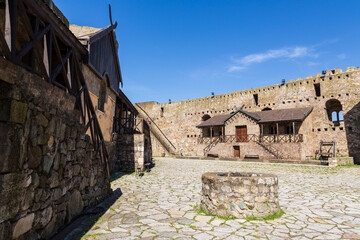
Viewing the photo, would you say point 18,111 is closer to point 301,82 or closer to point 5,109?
point 5,109

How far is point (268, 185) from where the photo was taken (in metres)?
4.79

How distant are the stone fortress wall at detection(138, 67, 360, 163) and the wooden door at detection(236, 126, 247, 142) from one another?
3.91 m

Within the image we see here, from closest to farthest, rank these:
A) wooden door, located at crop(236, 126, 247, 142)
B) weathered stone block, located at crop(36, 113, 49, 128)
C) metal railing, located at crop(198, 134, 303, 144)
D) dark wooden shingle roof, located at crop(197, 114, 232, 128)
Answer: weathered stone block, located at crop(36, 113, 49, 128)
metal railing, located at crop(198, 134, 303, 144)
wooden door, located at crop(236, 126, 247, 142)
dark wooden shingle roof, located at crop(197, 114, 232, 128)

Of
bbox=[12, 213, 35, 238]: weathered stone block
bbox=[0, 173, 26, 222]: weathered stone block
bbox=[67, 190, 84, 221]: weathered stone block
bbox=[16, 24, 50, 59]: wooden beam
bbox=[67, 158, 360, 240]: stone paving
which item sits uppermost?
bbox=[16, 24, 50, 59]: wooden beam

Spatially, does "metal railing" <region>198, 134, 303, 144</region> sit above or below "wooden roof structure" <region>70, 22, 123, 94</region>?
below

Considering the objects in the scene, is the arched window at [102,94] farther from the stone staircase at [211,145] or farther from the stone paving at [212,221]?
the stone staircase at [211,145]

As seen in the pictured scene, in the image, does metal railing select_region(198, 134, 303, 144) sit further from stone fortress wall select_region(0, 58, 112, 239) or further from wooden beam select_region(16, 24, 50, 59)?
wooden beam select_region(16, 24, 50, 59)

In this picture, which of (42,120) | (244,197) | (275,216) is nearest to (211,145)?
(275,216)

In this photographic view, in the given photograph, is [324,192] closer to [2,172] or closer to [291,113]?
[2,172]

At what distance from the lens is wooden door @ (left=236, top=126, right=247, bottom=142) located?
28141 mm

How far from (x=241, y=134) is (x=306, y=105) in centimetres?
854

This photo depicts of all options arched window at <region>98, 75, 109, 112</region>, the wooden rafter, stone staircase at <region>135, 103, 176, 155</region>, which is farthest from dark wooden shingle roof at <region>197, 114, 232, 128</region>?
the wooden rafter

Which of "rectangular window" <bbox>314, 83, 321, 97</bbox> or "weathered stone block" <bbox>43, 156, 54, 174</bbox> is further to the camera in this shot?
"rectangular window" <bbox>314, 83, 321, 97</bbox>

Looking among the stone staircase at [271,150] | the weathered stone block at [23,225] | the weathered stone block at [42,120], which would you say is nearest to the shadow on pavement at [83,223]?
the weathered stone block at [23,225]
